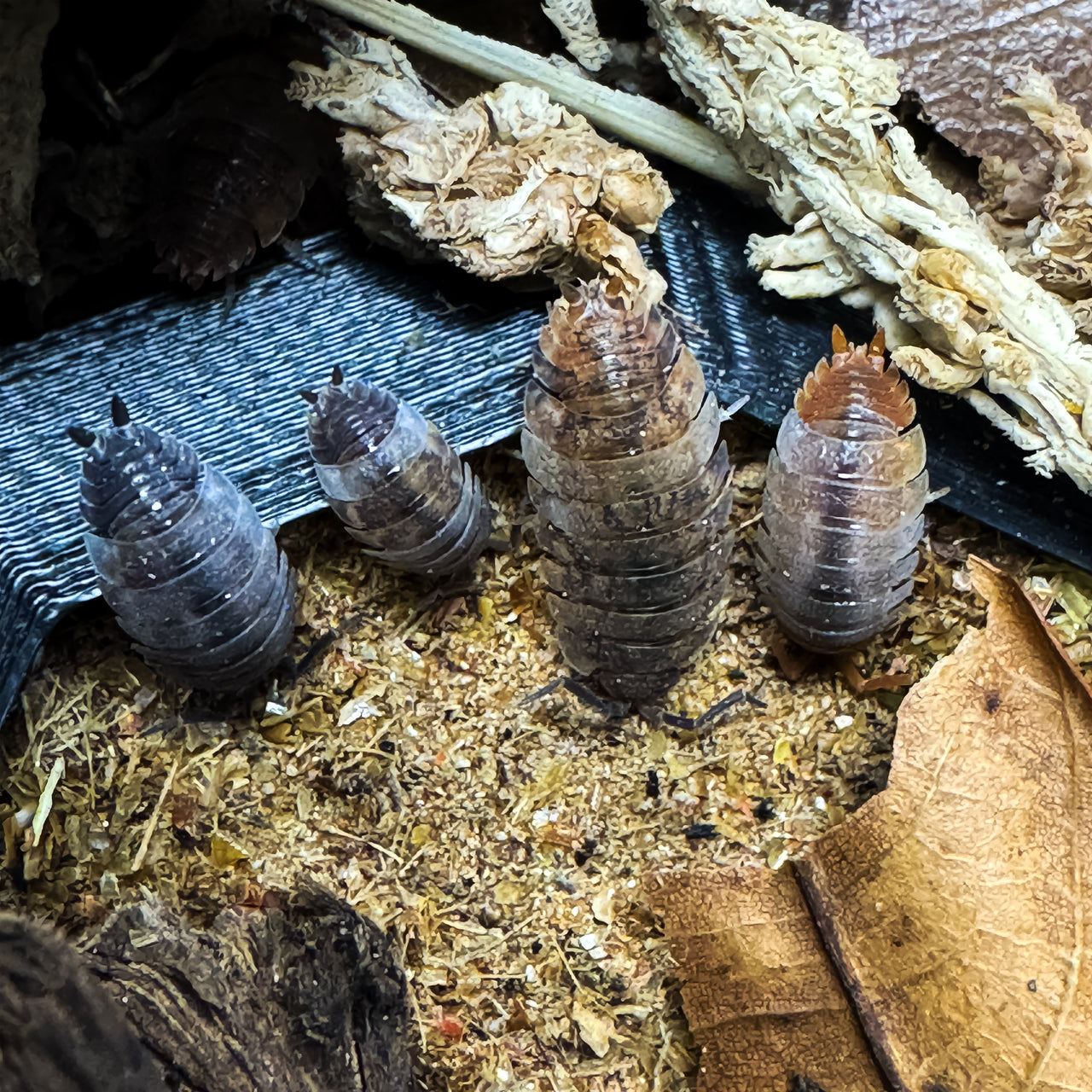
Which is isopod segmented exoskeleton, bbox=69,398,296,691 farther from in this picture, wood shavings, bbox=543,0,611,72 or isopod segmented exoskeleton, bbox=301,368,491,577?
wood shavings, bbox=543,0,611,72

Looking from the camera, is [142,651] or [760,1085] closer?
[760,1085]

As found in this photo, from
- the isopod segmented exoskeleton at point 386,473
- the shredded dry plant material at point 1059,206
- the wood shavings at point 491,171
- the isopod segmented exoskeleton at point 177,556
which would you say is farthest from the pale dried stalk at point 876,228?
the isopod segmented exoskeleton at point 177,556

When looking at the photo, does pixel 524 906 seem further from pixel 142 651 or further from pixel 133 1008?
pixel 142 651

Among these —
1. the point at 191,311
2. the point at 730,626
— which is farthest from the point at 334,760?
the point at 191,311

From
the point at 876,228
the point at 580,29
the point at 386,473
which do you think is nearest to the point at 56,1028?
the point at 386,473

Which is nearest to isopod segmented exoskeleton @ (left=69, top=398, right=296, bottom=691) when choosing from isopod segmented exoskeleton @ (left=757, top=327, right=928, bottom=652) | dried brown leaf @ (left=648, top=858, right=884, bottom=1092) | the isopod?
the isopod

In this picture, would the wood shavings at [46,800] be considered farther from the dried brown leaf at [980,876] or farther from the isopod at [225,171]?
the dried brown leaf at [980,876]
